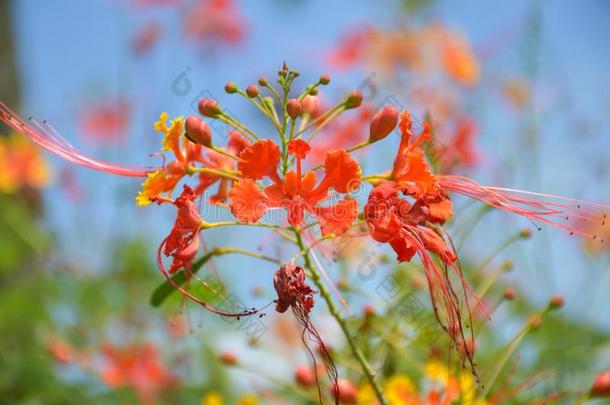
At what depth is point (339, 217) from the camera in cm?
153

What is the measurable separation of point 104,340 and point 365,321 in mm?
2433

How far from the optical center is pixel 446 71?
558 cm

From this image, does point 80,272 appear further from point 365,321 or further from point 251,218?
point 251,218

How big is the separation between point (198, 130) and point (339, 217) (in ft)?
1.25

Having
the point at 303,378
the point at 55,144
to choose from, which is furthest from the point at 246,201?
the point at 303,378

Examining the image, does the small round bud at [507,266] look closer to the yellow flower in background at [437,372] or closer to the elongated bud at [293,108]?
the yellow flower in background at [437,372]

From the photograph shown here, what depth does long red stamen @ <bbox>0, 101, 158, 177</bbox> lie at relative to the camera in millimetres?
1782

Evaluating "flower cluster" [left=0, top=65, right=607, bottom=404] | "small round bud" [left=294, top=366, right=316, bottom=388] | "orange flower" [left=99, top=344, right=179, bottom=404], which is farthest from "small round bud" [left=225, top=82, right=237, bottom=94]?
"orange flower" [left=99, top=344, right=179, bottom=404]

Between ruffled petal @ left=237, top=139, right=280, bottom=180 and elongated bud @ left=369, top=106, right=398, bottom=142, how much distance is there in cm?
29

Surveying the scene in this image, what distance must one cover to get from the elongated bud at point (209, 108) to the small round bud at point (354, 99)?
30 centimetres

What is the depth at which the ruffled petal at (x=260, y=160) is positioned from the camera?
4.92 ft

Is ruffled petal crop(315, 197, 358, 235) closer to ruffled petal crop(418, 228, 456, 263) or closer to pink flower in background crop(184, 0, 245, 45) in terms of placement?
ruffled petal crop(418, 228, 456, 263)

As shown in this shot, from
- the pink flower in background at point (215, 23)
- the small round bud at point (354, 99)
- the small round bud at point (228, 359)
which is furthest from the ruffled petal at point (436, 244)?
the pink flower in background at point (215, 23)

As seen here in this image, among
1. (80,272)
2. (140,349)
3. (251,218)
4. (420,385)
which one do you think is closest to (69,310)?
(80,272)
